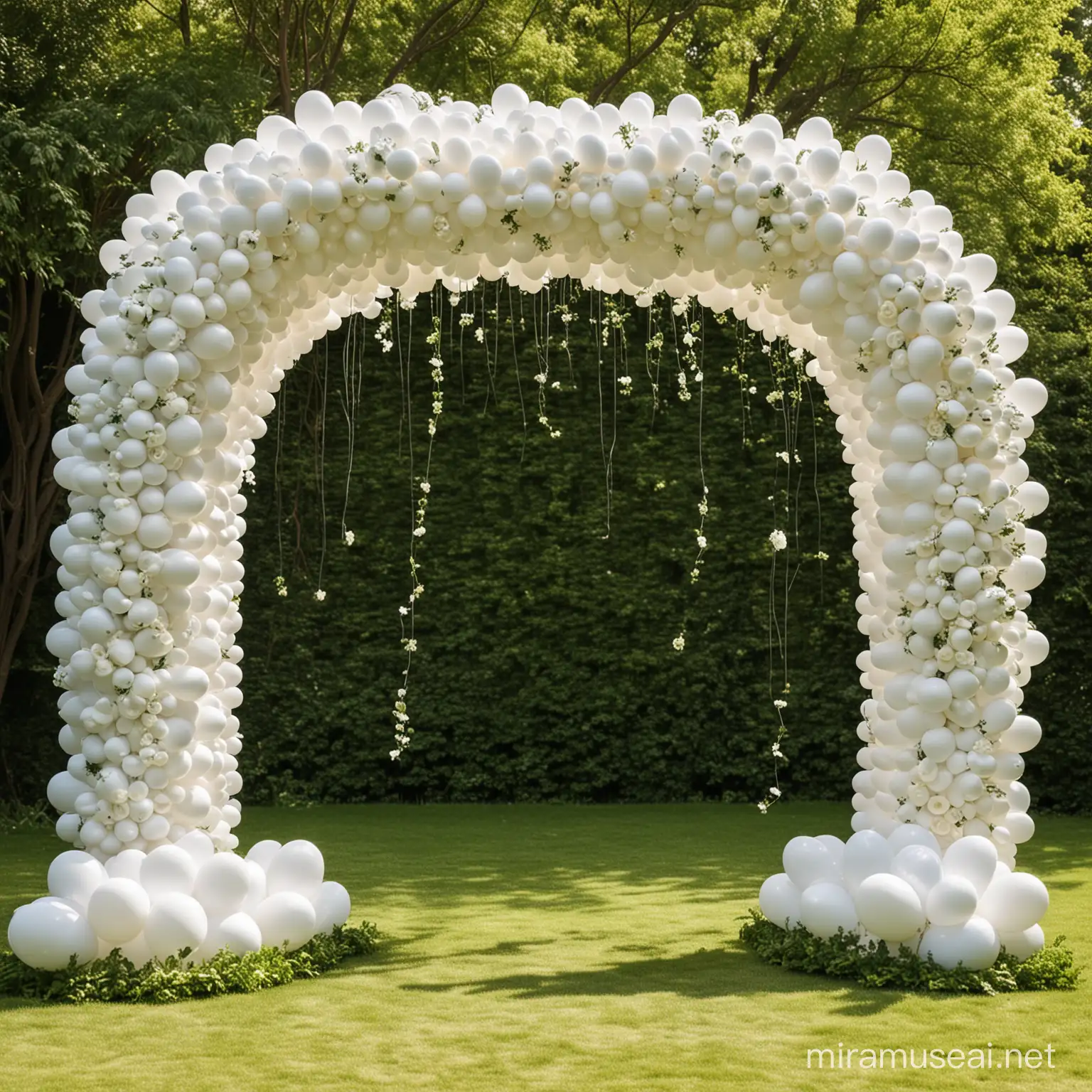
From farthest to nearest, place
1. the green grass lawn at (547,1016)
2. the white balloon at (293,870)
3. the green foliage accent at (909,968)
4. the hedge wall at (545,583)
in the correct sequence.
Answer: the hedge wall at (545,583) < the white balloon at (293,870) < the green foliage accent at (909,968) < the green grass lawn at (547,1016)

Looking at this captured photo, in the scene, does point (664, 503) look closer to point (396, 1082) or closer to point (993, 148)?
point (993, 148)

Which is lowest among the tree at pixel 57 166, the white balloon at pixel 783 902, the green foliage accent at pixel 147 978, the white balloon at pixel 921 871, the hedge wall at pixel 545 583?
the green foliage accent at pixel 147 978

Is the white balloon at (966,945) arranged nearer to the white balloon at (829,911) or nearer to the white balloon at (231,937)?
the white balloon at (829,911)

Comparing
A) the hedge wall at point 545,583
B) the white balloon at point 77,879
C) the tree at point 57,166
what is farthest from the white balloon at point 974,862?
the tree at point 57,166

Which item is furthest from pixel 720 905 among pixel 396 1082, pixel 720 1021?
pixel 396 1082

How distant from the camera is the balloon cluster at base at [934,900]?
4051 millimetres

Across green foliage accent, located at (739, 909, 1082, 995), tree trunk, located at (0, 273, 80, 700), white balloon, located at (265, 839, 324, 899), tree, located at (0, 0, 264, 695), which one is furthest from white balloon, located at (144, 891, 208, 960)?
tree trunk, located at (0, 273, 80, 700)

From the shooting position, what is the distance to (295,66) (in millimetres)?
9047

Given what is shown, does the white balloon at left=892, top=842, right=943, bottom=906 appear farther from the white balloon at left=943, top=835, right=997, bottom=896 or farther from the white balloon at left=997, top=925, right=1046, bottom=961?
the white balloon at left=997, top=925, right=1046, bottom=961

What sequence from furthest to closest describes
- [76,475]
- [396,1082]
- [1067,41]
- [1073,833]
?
[1067,41] < [1073,833] < [76,475] < [396,1082]

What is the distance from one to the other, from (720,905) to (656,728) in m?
3.43

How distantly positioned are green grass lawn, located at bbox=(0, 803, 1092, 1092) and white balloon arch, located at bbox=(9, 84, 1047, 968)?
329 millimetres

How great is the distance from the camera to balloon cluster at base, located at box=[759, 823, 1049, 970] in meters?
4.05

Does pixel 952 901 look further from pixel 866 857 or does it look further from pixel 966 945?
pixel 866 857
